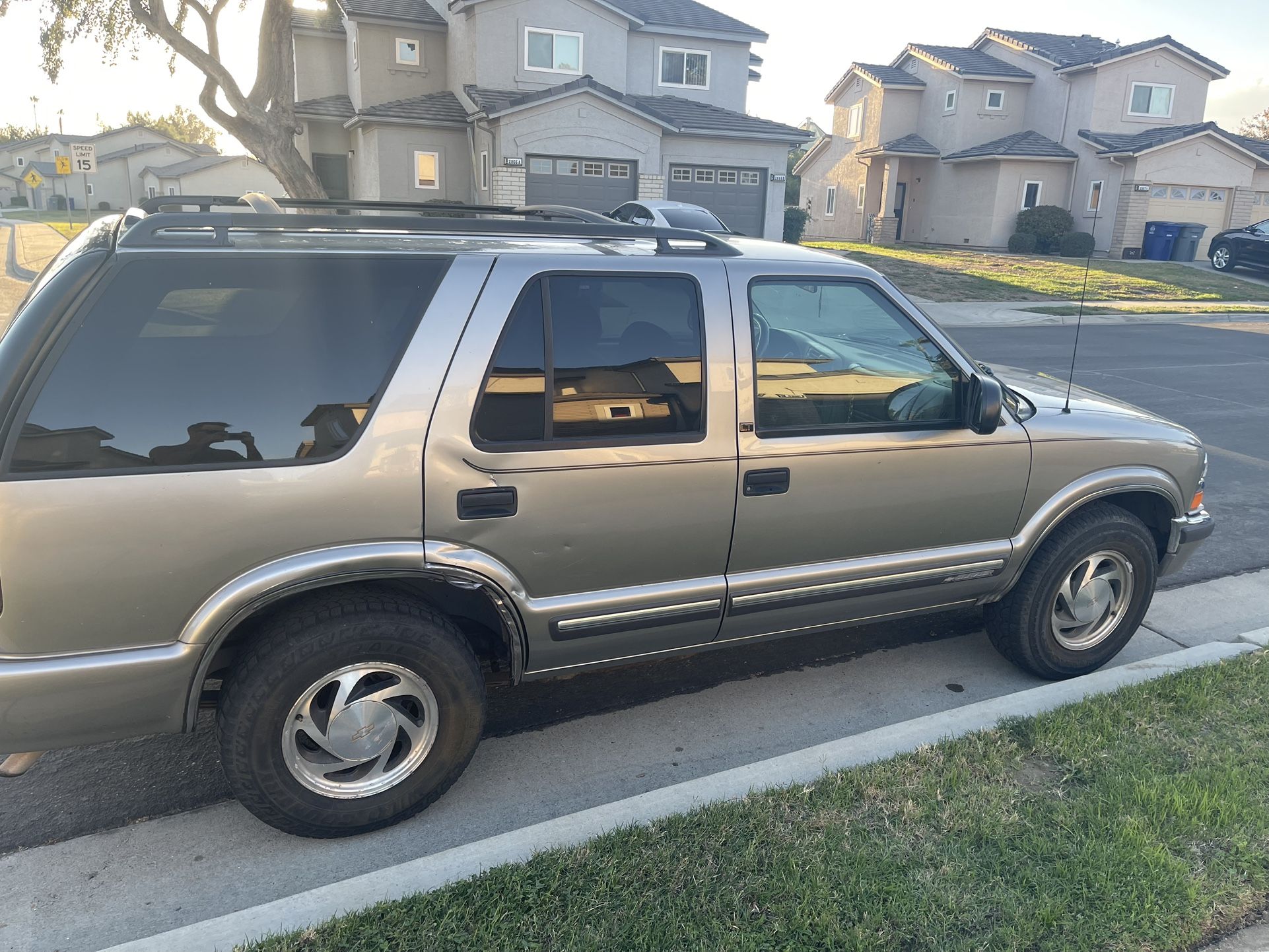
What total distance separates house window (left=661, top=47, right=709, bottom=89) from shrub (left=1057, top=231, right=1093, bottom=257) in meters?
12.8

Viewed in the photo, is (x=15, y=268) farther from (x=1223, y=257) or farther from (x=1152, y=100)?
(x=1152, y=100)

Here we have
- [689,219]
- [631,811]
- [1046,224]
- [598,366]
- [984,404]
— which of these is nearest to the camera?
[631,811]

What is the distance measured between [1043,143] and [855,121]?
898 centimetres

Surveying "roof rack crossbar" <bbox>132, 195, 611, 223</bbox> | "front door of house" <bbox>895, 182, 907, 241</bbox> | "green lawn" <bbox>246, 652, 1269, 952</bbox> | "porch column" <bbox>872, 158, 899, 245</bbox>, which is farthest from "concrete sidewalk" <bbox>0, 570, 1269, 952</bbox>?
"front door of house" <bbox>895, 182, 907, 241</bbox>

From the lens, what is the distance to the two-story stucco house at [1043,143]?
104 feet

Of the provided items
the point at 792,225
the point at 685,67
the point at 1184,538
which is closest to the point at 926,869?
the point at 1184,538

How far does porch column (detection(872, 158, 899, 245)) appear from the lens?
37.8 metres

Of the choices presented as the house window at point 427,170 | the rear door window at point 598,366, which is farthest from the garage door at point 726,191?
the rear door window at point 598,366

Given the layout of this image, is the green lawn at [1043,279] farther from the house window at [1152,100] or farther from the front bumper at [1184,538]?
the front bumper at [1184,538]

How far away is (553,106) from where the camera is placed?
2275 cm

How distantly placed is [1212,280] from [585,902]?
28667mm

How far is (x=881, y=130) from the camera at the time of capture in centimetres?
3794

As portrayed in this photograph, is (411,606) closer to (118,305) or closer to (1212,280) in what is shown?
(118,305)

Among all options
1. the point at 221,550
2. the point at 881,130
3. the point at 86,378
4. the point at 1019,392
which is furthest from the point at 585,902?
the point at 881,130
